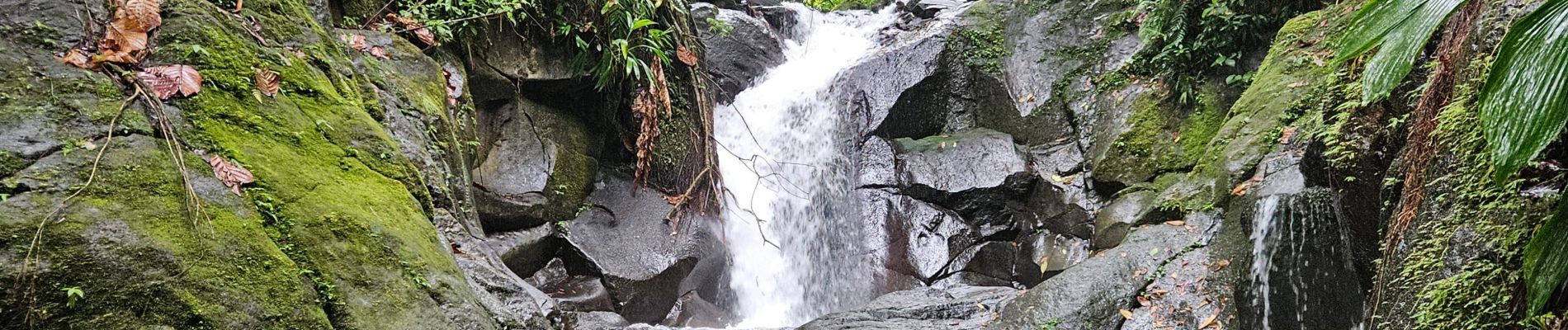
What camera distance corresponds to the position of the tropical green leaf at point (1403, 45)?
57.9 inches

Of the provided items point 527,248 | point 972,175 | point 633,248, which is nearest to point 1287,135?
point 972,175

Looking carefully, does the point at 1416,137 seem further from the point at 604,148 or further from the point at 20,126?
the point at 604,148

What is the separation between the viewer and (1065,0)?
896 centimetres

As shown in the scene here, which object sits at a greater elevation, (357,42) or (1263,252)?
(357,42)

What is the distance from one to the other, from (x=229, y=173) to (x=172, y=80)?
499 mm

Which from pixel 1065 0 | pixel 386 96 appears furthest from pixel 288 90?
pixel 1065 0

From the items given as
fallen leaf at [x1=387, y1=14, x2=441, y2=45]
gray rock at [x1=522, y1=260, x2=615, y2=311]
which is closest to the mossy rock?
gray rock at [x1=522, y1=260, x2=615, y2=311]

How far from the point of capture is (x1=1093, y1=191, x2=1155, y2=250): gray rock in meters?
5.70

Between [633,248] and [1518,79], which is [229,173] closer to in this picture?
[1518,79]

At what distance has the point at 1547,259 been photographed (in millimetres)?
1522

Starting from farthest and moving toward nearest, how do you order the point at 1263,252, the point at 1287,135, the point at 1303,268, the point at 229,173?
the point at 1287,135
the point at 1263,252
the point at 1303,268
the point at 229,173

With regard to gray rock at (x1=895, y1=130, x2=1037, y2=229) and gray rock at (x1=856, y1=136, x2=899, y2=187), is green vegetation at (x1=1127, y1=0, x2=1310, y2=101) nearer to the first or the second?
gray rock at (x1=895, y1=130, x2=1037, y2=229)

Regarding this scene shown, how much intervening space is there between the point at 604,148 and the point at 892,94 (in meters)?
3.27

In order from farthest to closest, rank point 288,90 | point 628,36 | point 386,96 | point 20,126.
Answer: point 628,36 < point 386,96 < point 288,90 < point 20,126
